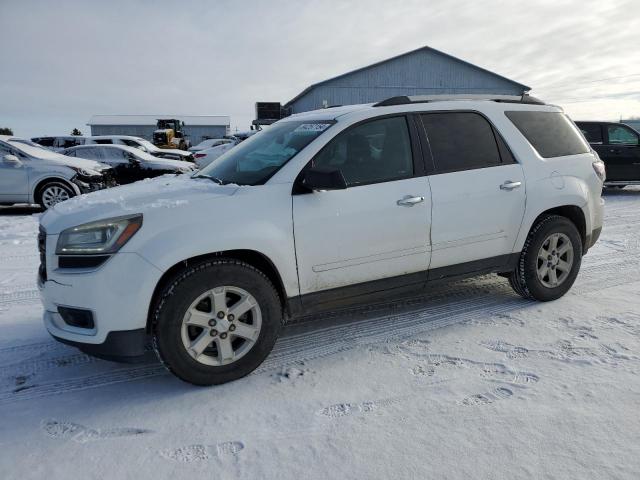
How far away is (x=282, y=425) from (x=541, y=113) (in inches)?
139

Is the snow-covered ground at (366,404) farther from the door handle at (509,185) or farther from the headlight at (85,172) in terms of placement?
the headlight at (85,172)

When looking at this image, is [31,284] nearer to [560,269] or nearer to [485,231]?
[485,231]

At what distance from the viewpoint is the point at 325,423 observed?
2482 millimetres

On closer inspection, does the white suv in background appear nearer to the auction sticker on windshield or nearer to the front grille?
the auction sticker on windshield

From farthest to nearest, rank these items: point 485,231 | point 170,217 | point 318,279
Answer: point 485,231 → point 318,279 → point 170,217

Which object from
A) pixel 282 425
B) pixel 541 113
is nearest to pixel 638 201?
pixel 541 113

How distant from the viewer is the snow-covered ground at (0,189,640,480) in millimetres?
2174

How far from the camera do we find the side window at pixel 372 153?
328 cm

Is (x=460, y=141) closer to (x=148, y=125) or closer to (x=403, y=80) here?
(x=403, y=80)

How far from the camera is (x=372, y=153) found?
134 inches

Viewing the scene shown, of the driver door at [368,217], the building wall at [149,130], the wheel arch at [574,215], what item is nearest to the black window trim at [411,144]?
the driver door at [368,217]

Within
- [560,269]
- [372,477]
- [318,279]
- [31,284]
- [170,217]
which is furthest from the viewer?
[31,284]

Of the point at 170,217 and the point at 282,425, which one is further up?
the point at 170,217

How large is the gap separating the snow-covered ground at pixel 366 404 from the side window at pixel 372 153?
1208mm
